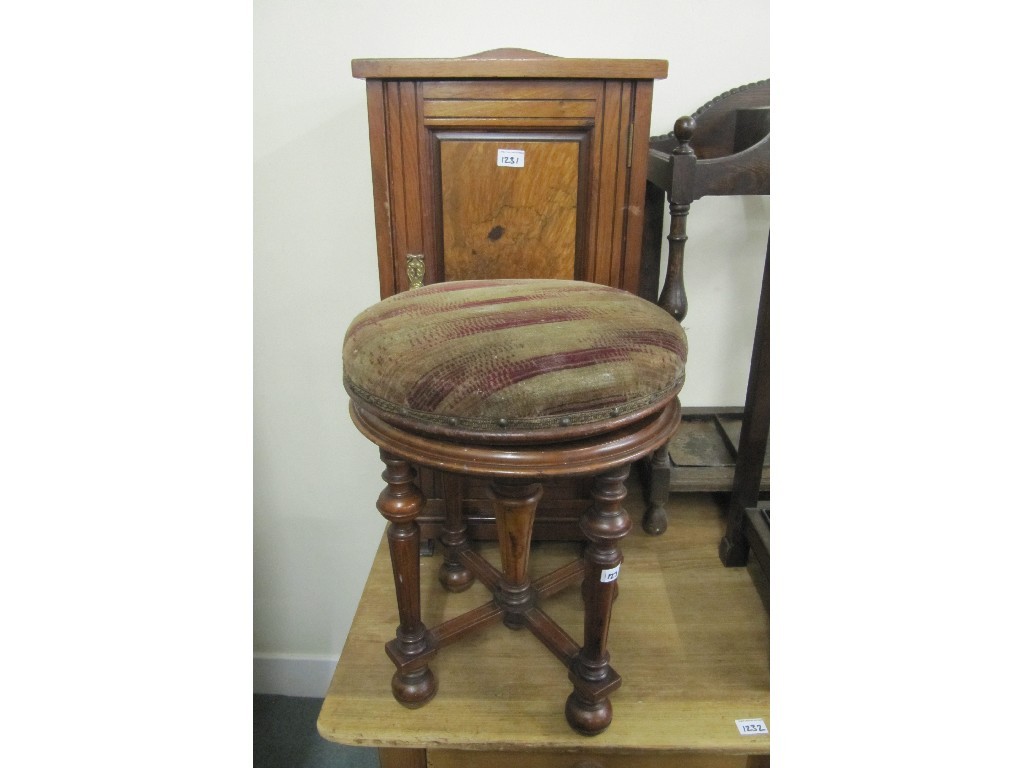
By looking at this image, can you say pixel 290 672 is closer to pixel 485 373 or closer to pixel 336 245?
pixel 336 245

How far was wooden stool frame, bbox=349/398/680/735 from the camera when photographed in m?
0.70

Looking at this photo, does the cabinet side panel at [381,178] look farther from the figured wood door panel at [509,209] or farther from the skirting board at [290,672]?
the skirting board at [290,672]

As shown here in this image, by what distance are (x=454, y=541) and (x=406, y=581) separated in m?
0.31

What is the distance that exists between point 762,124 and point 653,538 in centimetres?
85

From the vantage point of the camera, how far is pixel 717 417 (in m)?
1.48

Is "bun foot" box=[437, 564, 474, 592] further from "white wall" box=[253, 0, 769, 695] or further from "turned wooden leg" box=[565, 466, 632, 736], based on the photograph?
"white wall" box=[253, 0, 769, 695]

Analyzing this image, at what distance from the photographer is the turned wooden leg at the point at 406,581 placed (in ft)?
2.66

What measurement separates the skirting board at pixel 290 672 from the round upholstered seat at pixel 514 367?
1.35 m

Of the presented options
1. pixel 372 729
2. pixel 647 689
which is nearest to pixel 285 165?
pixel 372 729

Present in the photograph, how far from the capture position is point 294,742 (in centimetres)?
165

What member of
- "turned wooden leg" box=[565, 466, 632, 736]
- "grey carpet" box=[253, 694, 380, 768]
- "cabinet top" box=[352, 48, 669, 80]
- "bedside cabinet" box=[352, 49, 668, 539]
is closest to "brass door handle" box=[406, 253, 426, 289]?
"bedside cabinet" box=[352, 49, 668, 539]

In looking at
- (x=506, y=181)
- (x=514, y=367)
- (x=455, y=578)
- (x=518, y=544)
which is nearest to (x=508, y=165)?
(x=506, y=181)

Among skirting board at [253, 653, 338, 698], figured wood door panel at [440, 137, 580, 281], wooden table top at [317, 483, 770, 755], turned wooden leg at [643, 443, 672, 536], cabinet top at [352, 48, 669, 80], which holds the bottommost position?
skirting board at [253, 653, 338, 698]

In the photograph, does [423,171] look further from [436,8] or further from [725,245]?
[725,245]
